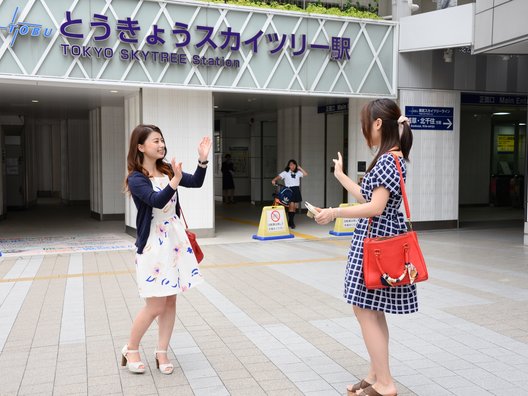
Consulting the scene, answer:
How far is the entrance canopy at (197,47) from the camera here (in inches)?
387

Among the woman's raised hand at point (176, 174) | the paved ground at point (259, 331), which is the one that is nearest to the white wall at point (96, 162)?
the paved ground at point (259, 331)

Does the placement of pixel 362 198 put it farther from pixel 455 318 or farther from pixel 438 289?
pixel 438 289

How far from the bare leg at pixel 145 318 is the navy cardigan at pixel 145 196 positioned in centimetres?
36

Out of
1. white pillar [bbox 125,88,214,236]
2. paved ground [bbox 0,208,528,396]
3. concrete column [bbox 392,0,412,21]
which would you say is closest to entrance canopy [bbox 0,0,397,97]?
concrete column [bbox 392,0,412,21]

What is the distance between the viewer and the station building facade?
1012cm

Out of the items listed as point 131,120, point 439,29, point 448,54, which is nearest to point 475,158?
→ point 448,54

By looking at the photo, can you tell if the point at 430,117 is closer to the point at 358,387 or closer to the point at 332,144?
the point at 332,144

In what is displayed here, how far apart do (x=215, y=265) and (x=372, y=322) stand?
5.41 m

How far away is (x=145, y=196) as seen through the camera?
384 cm

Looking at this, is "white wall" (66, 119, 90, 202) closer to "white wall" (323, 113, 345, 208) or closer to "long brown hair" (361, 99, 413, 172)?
"white wall" (323, 113, 345, 208)

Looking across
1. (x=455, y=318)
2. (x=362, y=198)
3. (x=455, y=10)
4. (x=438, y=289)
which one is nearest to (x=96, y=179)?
(x=455, y=10)

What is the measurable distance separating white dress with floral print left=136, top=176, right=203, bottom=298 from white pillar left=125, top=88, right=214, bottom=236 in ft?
→ 24.0

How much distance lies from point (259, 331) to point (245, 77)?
7064 mm

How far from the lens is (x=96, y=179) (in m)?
15.7
